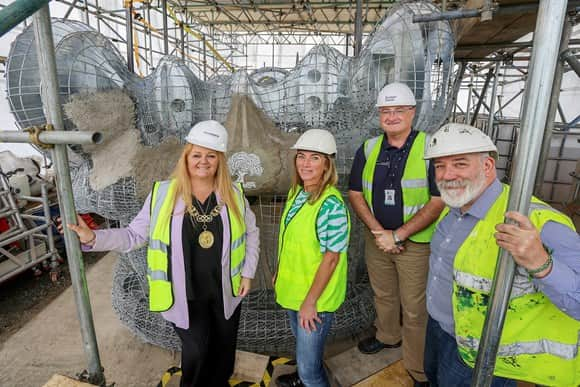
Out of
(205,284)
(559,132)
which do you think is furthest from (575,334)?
(559,132)

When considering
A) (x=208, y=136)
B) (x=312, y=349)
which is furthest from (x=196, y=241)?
(x=312, y=349)

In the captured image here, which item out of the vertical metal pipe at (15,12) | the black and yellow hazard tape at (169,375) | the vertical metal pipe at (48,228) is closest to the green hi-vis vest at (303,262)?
the black and yellow hazard tape at (169,375)

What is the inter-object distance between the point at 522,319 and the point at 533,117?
823mm

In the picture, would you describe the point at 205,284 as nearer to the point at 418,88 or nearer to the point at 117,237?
the point at 117,237

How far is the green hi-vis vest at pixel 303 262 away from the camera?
6.29 ft

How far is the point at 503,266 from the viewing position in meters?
0.92

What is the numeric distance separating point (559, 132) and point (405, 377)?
229 inches

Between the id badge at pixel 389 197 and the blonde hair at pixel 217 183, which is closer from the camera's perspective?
the blonde hair at pixel 217 183

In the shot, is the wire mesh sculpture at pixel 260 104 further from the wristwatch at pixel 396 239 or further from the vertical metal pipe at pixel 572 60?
the vertical metal pipe at pixel 572 60

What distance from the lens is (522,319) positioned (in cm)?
126

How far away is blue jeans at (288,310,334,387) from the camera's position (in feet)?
6.56

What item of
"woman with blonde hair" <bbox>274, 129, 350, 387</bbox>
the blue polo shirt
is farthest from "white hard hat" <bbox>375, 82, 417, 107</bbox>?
"woman with blonde hair" <bbox>274, 129, 350, 387</bbox>

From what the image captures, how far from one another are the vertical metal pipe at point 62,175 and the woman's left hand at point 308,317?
0.99 m

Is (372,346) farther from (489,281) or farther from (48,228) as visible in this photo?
(48,228)
